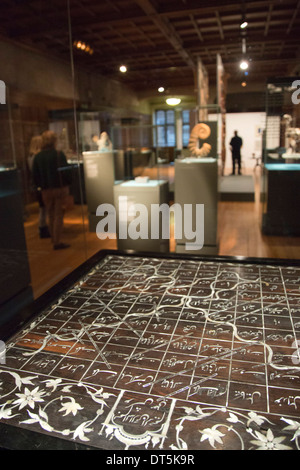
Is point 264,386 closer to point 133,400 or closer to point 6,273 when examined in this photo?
point 133,400

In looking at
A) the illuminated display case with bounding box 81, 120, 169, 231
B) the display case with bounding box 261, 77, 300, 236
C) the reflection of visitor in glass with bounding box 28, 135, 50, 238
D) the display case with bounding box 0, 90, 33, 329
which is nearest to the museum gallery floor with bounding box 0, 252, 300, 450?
the display case with bounding box 0, 90, 33, 329

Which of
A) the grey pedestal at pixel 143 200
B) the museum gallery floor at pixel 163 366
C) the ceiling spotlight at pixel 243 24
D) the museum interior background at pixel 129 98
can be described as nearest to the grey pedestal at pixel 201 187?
the museum interior background at pixel 129 98

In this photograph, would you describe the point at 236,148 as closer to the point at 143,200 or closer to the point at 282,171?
the point at 282,171

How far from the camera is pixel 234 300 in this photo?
1.73 meters

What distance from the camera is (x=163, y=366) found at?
125cm

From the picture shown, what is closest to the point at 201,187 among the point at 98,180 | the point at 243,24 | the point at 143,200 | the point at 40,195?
the point at 143,200

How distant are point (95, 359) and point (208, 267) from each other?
1.03 m

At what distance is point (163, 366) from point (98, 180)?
15.4ft

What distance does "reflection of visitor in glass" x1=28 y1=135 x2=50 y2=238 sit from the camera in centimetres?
386

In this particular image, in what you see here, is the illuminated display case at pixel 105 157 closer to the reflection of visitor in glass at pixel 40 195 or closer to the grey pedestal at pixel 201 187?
the grey pedestal at pixel 201 187

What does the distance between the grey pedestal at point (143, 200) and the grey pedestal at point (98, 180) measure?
3.95 ft

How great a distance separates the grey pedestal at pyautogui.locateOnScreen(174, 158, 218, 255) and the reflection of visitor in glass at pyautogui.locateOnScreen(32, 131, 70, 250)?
4.39 ft

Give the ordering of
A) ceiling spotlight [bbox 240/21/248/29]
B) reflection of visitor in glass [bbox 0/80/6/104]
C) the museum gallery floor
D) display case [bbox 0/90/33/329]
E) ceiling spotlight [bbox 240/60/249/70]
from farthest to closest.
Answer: ceiling spotlight [bbox 240/60/249/70] → ceiling spotlight [bbox 240/21/248/29] → reflection of visitor in glass [bbox 0/80/6/104] → display case [bbox 0/90/33/329] → the museum gallery floor

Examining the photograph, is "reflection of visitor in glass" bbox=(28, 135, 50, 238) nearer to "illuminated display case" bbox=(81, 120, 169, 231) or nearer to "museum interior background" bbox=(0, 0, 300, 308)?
"museum interior background" bbox=(0, 0, 300, 308)
